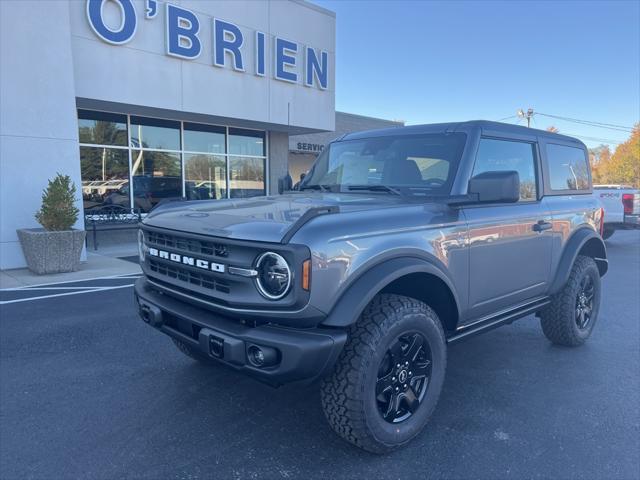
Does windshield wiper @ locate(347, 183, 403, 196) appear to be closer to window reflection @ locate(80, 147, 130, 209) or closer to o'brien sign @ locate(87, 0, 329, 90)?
o'brien sign @ locate(87, 0, 329, 90)

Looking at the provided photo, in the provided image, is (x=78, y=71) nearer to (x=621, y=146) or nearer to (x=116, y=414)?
(x=116, y=414)

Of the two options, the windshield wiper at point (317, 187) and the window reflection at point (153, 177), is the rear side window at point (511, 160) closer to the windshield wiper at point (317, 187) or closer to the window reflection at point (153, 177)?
the windshield wiper at point (317, 187)

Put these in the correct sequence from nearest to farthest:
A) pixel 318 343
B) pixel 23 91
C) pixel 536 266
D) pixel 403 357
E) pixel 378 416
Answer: pixel 318 343 → pixel 378 416 → pixel 403 357 → pixel 536 266 → pixel 23 91

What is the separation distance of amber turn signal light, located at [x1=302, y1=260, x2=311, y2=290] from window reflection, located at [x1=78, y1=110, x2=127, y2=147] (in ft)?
38.2

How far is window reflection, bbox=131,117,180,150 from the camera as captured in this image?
1290cm

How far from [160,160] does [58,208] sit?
5.43 meters

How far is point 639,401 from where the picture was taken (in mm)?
3492

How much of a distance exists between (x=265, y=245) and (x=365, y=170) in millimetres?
1773

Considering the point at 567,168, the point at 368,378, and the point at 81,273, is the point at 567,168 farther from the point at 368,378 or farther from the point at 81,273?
the point at 81,273

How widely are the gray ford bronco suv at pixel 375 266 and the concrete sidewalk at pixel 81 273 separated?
17.5 feet

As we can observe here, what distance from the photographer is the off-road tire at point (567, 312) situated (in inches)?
172

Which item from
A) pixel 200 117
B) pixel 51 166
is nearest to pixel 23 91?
pixel 51 166

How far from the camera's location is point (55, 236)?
8.20m

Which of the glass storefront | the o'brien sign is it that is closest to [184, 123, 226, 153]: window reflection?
the glass storefront
